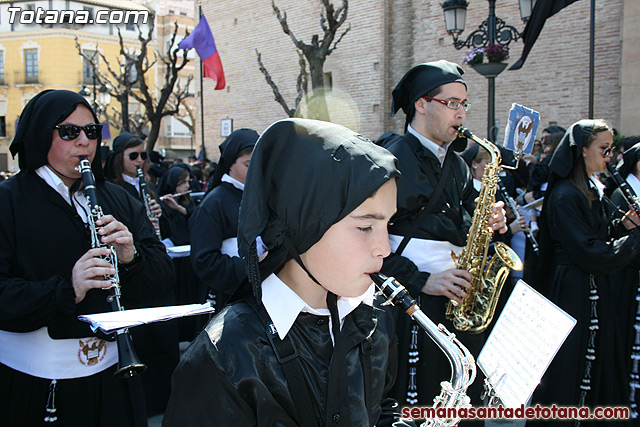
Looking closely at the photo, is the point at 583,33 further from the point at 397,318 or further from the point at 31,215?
the point at 31,215

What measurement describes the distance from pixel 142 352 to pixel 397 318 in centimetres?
265

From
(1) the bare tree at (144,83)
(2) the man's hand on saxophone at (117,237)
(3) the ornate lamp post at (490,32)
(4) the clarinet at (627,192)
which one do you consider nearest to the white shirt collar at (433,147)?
(4) the clarinet at (627,192)

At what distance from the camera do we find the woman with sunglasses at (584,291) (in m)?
3.98

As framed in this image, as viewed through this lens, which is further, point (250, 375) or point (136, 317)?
point (136, 317)

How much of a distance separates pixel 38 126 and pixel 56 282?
0.76 m

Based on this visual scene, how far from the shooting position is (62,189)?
2666 mm

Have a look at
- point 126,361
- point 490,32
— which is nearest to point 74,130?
point 126,361

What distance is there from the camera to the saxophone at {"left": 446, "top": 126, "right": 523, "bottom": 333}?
3.44 meters

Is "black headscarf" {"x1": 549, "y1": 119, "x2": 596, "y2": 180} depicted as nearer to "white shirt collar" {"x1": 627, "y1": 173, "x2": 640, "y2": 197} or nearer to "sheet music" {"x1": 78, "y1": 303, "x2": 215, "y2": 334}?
"white shirt collar" {"x1": 627, "y1": 173, "x2": 640, "y2": 197}

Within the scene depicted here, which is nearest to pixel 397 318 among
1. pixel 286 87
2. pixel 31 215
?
pixel 31 215

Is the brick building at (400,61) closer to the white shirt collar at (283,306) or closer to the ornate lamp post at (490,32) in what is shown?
the ornate lamp post at (490,32)

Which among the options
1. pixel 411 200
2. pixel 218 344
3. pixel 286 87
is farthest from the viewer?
pixel 286 87

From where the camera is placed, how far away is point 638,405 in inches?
161

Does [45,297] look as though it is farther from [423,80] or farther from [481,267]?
[481,267]
